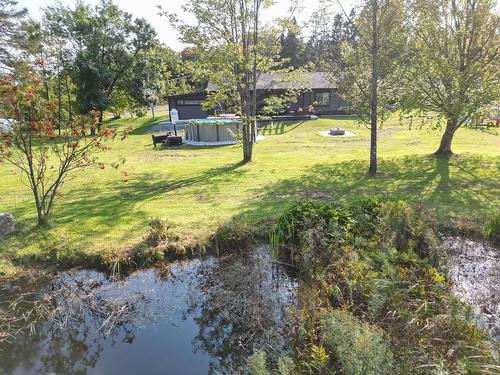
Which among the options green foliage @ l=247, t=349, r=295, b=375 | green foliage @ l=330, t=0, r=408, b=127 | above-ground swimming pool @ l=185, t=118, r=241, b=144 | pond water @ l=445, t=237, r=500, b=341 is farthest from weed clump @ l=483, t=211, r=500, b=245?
above-ground swimming pool @ l=185, t=118, r=241, b=144

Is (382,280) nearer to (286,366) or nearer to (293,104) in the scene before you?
(286,366)

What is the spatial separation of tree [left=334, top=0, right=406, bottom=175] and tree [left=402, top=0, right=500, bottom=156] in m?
0.62

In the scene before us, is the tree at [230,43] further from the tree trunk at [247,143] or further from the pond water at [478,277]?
the pond water at [478,277]

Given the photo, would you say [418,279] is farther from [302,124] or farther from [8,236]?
[302,124]

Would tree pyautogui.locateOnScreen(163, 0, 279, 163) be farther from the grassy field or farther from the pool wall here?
the pool wall

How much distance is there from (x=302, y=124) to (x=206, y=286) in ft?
79.7

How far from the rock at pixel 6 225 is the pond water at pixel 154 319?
6.25 ft

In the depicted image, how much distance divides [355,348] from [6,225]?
7500 mm

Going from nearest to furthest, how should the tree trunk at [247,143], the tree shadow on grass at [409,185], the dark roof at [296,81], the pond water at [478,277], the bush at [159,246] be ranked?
the pond water at [478,277] → the bush at [159,246] → the tree shadow on grass at [409,185] → the dark roof at [296,81] → the tree trunk at [247,143]

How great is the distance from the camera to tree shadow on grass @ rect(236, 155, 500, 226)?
28.7ft

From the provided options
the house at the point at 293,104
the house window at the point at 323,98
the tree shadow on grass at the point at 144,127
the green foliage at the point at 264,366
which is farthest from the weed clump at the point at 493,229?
the house window at the point at 323,98

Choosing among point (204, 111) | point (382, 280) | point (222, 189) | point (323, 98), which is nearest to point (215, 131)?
point (222, 189)

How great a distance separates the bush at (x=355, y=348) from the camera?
131 inches

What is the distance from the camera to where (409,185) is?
1063 centimetres
